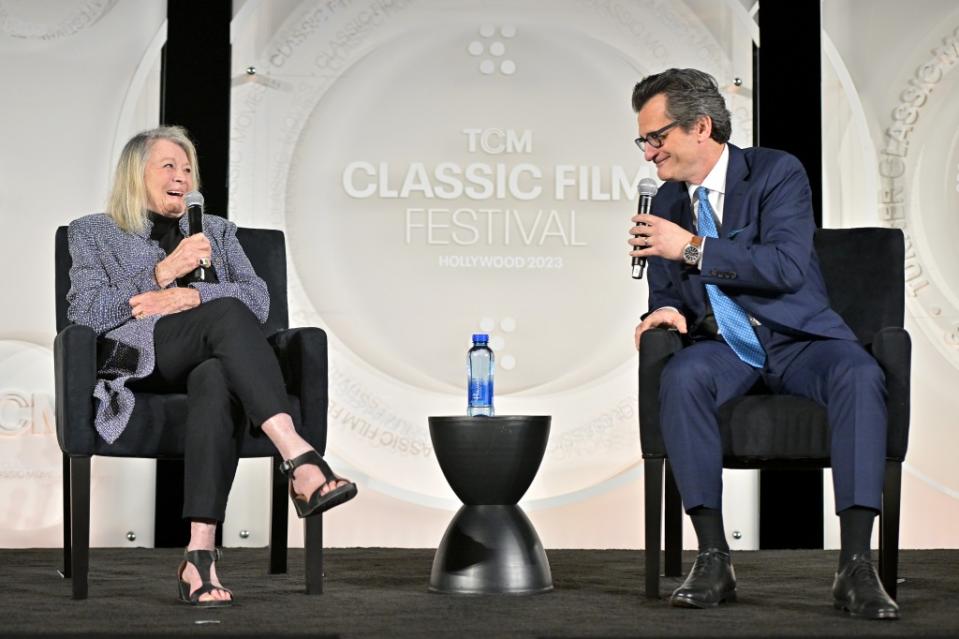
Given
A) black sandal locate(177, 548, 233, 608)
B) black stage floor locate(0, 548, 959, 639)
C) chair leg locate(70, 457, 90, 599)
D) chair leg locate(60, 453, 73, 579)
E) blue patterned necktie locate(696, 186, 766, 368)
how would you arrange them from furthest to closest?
1. chair leg locate(60, 453, 73, 579)
2. blue patterned necktie locate(696, 186, 766, 368)
3. chair leg locate(70, 457, 90, 599)
4. black sandal locate(177, 548, 233, 608)
5. black stage floor locate(0, 548, 959, 639)

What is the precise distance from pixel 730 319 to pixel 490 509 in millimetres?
688

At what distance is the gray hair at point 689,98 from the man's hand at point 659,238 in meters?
0.27

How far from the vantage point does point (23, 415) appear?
385 centimetres

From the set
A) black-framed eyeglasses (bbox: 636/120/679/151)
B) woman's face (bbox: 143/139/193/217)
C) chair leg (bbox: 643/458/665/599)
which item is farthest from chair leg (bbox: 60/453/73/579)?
black-framed eyeglasses (bbox: 636/120/679/151)

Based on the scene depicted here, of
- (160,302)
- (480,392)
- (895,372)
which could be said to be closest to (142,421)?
(160,302)

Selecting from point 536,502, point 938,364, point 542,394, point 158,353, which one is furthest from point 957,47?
point 158,353

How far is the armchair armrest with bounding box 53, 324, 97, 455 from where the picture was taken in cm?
261

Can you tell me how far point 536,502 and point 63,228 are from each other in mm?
1737

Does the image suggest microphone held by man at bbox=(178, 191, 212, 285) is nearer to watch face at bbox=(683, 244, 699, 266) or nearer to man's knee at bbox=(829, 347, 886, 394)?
watch face at bbox=(683, 244, 699, 266)

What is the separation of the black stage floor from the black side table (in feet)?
0.25

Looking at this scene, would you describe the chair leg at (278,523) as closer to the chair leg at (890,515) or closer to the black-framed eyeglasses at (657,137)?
the black-framed eyeglasses at (657,137)

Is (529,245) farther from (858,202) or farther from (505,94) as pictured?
(858,202)

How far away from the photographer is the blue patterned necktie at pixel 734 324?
2.65 metres

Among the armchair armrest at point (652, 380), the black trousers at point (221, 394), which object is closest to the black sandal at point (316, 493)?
the black trousers at point (221, 394)
